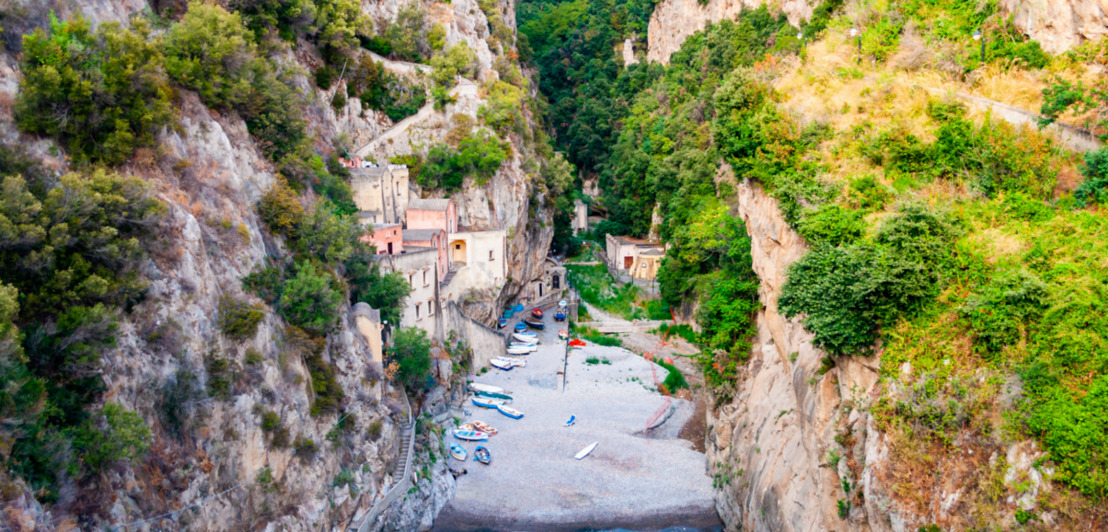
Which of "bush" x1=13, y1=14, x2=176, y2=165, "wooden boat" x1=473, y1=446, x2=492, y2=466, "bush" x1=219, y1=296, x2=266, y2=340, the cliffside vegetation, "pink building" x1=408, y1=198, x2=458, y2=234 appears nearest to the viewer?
the cliffside vegetation

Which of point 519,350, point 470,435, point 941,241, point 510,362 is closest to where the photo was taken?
point 941,241

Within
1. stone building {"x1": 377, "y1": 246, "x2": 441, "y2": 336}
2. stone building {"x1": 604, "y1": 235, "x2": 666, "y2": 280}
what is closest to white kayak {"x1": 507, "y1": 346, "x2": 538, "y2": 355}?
stone building {"x1": 377, "y1": 246, "x2": 441, "y2": 336}

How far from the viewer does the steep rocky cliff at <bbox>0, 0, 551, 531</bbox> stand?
15977mm

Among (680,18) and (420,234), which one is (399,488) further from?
(680,18)

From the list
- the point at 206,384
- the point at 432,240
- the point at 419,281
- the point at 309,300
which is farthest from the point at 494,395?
the point at 206,384

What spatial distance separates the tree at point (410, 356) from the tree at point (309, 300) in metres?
6.90

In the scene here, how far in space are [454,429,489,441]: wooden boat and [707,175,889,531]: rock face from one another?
1060 centimetres

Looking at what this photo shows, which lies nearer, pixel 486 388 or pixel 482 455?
pixel 482 455

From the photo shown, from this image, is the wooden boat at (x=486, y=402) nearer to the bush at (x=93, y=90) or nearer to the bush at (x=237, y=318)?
→ the bush at (x=237, y=318)

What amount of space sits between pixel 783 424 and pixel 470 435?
629 inches

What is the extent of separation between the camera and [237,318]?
1934cm

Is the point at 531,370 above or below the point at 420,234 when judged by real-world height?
below

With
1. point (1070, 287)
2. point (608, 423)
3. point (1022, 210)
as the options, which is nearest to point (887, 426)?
point (1070, 287)

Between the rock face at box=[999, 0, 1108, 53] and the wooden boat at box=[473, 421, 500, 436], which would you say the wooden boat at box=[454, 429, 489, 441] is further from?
the rock face at box=[999, 0, 1108, 53]
